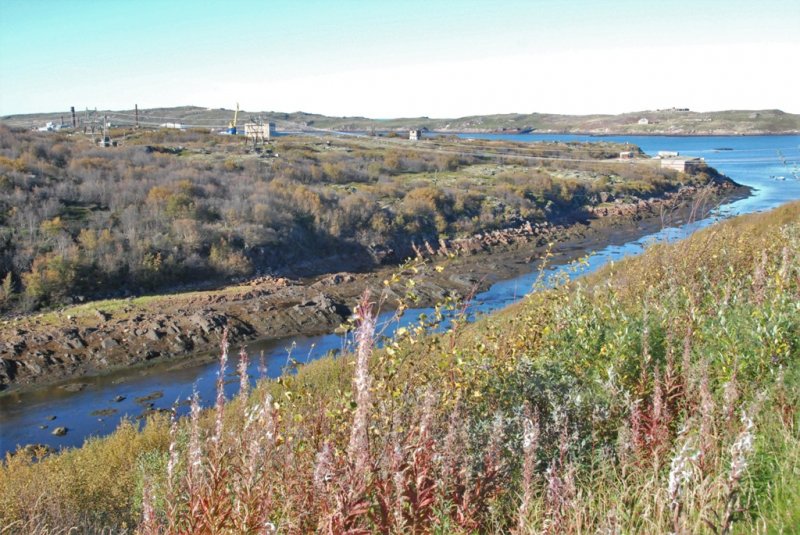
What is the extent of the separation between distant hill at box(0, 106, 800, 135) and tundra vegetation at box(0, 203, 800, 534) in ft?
314

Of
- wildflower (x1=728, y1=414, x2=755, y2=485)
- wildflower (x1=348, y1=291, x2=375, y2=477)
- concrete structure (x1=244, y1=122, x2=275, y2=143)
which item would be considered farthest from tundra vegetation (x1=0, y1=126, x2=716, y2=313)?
wildflower (x1=728, y1=414, x2=755, y2=485)

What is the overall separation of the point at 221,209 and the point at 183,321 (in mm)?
10585

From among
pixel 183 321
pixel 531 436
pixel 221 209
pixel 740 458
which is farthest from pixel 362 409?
pixel 221 209

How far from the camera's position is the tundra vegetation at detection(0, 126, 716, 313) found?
75.8ft

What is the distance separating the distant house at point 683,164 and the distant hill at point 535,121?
5828cm

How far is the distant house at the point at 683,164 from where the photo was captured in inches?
2125

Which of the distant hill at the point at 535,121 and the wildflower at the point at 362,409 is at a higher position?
→ the distant hill at the point at 535,121

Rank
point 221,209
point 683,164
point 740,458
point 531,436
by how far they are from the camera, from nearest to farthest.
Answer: point 740,458
point 531,436
point 221,209
point 683,164

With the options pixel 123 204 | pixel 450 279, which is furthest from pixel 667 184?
pixel 123 204

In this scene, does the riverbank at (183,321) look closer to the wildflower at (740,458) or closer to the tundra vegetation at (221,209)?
the tundra vegetation at (221,209)

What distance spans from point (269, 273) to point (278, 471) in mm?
22929

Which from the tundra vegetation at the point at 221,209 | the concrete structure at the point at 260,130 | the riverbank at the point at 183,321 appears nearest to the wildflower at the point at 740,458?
the riverbank at the point at 183,321

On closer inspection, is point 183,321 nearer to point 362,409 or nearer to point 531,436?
point 531,436

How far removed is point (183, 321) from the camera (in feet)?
65.3
